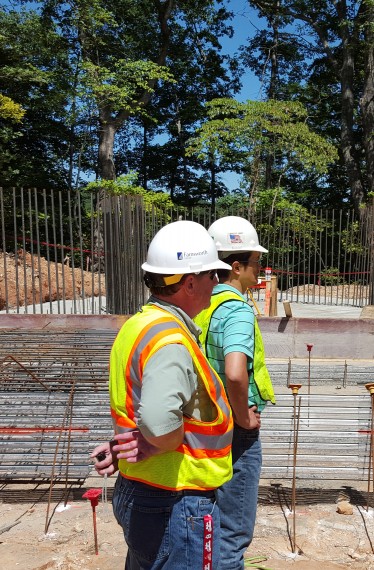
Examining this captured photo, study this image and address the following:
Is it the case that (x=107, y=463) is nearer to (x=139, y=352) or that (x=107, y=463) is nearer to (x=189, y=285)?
(x=139, y=352)

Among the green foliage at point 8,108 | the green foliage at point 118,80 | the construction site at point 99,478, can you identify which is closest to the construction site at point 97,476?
the construction site at point 99,478

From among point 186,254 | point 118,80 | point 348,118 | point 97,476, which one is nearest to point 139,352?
point 186,254

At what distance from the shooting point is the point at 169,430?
1.54m

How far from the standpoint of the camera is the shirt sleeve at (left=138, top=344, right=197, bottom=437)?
153cm

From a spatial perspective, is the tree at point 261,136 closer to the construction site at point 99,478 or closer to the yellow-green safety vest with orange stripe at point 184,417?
the construction site at point 99,478

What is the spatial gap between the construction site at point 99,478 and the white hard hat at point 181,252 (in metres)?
1.79

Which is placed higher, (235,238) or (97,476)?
(235,238)

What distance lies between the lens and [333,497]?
3.90 m

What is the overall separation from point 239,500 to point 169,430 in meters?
0.98

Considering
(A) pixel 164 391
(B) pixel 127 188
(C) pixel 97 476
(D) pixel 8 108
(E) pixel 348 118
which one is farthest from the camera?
(E) pixel 348 118

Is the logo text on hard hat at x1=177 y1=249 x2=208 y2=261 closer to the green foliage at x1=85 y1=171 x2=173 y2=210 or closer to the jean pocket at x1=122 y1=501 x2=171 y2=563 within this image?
the jean pocket at x1=122 y1=501 x2=171 y2=563

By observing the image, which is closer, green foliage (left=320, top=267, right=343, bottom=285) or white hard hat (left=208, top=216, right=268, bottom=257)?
white hard hat (left=208, top=216, right=268, bottom=257)

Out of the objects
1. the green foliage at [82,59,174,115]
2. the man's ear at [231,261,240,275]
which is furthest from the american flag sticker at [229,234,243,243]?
the green foliage at [82,59,174,115]

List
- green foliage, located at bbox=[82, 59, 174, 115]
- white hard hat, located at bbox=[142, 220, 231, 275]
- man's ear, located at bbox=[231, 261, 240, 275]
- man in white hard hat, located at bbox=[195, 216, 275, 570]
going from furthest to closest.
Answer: green foliage, located at bbox=[82, 59, 174, 115] < man's ear, located at bbox=[231, 261, 240, 275] < man in white hard hat, located at bbox=[195, 216, 275, 570] < white hard hat, located at bbox=[142, 220, 231, 275]
